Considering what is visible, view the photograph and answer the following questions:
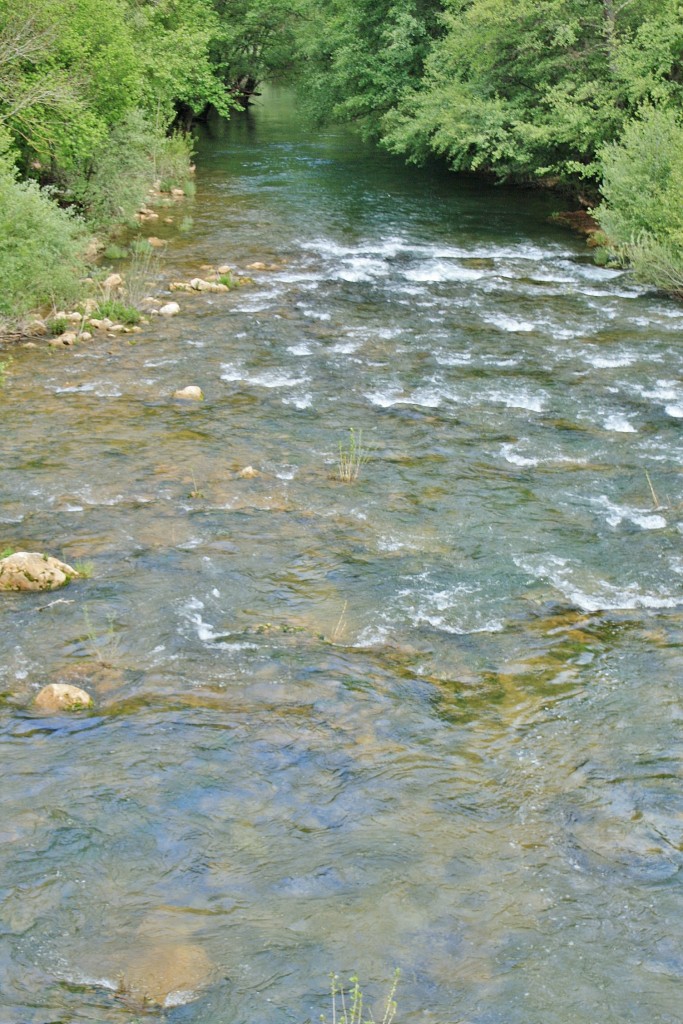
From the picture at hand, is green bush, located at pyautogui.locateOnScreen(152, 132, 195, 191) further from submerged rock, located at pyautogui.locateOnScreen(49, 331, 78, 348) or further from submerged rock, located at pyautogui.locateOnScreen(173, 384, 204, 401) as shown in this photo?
submerged rock, located at pyautogui.locateOnScreen(173, 384, 204, 401)

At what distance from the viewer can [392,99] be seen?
32.1m

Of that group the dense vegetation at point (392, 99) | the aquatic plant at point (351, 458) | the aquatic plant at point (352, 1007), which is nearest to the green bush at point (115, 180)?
the dense vegetation at point (392, 99)

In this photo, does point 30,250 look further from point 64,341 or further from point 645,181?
point 645,181

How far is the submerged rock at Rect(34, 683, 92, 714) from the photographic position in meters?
7.61

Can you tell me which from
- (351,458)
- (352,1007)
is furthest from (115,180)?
(352,1007)

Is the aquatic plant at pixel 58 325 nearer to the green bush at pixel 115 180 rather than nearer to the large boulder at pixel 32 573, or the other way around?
the green bush at pixel 115 180

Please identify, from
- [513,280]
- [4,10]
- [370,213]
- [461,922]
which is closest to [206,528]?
[461,922]

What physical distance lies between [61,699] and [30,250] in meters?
10.5

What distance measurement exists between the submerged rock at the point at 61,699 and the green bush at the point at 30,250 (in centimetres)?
973

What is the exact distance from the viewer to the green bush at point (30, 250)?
15680 mm

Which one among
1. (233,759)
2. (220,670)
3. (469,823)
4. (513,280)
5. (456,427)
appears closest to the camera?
(469,823)

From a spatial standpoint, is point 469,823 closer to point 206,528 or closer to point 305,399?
point 206,528

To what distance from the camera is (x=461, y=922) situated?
585cm

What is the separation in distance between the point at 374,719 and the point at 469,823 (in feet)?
4.25
